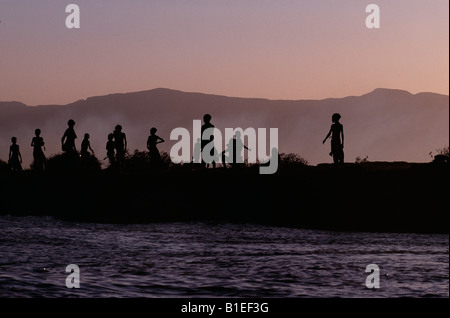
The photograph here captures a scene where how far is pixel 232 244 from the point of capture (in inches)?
813

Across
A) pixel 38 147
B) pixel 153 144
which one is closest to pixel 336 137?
pixel 153 144

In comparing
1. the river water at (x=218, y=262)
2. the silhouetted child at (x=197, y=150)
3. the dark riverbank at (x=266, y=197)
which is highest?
the silhouetted child at (x=197, y=150)

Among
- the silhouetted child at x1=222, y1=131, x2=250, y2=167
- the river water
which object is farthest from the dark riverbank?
the river water

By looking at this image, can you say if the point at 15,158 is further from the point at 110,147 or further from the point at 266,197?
the point at 266,197

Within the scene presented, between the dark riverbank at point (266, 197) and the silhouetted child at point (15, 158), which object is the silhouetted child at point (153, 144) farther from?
the silhouetted child at point (15, 158)

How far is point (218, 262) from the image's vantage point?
56.2ft

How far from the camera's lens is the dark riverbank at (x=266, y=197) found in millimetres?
24797

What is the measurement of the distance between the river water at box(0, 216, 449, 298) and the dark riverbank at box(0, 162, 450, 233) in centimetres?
183

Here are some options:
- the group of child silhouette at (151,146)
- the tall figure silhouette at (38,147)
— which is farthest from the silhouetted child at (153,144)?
the tall figure silhouette at (38,147)

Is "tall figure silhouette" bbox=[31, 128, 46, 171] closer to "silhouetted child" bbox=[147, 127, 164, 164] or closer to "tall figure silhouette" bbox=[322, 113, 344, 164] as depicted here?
"silhouetted child" bbox=[147, 127, 164, 164]

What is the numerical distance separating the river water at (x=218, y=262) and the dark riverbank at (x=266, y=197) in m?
1.83
